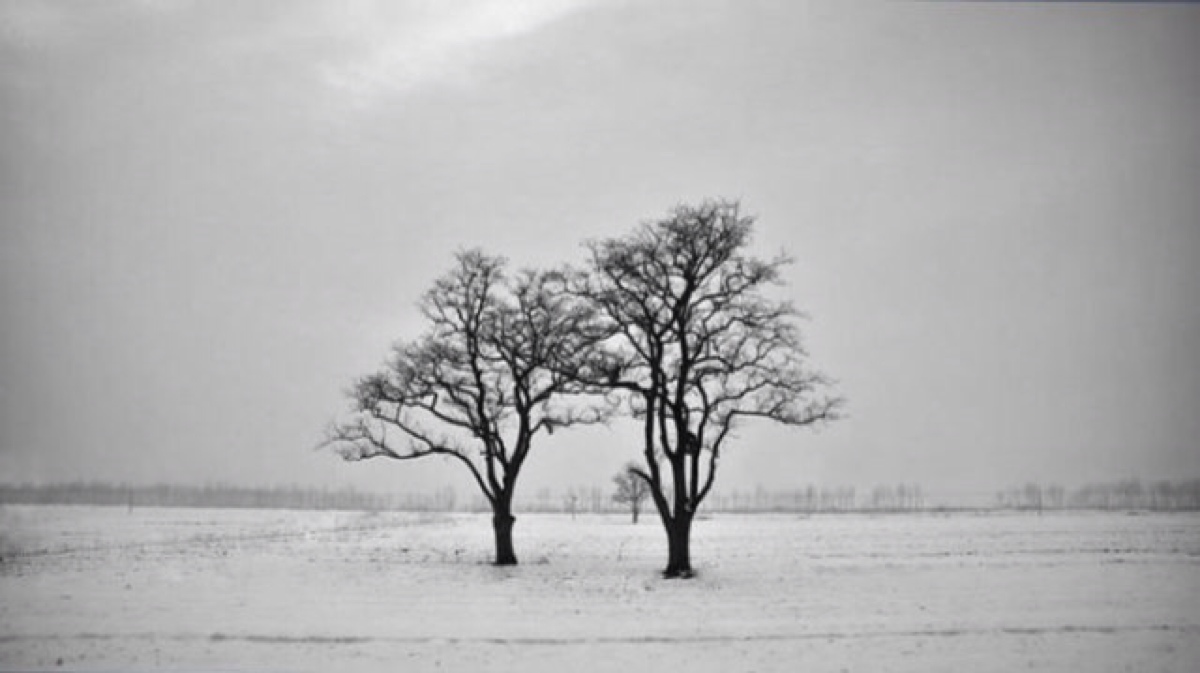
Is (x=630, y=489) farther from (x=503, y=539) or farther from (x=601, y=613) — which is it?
(x=601, y=613)

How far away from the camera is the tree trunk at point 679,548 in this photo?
29.5 m

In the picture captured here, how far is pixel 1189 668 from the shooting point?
1510cm

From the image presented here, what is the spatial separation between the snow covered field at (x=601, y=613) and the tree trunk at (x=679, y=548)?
960mm

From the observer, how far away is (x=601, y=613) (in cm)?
2111

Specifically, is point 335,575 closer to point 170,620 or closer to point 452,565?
point 452,565

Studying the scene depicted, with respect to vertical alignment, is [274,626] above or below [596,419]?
below

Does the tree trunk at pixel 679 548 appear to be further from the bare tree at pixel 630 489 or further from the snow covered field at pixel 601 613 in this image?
the bare tree at pixel 630 489

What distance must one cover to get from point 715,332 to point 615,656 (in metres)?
16.4

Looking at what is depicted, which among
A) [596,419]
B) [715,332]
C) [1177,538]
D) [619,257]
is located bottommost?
[1177,538]

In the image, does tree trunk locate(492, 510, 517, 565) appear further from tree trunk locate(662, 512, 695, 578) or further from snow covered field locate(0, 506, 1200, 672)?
tree trunk locate(662, 512, 695, 578)

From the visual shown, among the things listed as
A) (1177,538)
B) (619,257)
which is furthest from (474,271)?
(1177,538)

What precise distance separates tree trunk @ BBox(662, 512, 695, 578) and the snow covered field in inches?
37.8

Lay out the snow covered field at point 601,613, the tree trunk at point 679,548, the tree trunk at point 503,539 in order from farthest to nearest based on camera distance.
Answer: the tree trunk at point 503,539, the tree trunk at point 679,548, the snow covered field at point 601,613

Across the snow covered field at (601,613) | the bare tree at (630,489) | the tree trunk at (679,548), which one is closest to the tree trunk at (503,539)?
the snow covered field at (601,613)
